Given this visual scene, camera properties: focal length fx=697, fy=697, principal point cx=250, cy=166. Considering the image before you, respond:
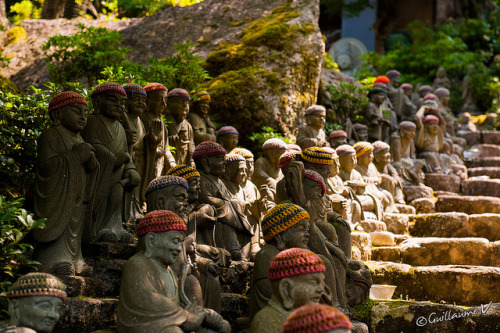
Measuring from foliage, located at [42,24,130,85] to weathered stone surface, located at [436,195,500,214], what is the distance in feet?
24.5

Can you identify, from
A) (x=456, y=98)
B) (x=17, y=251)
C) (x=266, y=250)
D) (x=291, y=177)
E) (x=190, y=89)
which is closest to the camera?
(x=17, y=251)

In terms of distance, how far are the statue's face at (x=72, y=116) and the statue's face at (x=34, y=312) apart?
2591 mm

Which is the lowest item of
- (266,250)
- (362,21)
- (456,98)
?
(456,98)

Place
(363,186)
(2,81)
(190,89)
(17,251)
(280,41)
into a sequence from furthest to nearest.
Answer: (280,41), (363,186), (190,89), (2,81), (17,251)

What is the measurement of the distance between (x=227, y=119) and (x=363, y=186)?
2.95 meters

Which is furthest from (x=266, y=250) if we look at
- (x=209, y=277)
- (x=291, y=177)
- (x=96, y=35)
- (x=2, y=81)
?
(x=96, y=35)

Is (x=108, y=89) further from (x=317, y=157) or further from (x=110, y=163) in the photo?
(x=317, y=157)

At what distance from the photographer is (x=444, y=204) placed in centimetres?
1509

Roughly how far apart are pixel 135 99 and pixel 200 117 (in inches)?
124

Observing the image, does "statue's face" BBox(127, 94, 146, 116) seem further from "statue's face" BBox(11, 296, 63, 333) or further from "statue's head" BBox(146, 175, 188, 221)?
"statue's face" BBox(11, 296, 63, 333)

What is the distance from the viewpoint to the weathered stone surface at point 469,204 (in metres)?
14.5

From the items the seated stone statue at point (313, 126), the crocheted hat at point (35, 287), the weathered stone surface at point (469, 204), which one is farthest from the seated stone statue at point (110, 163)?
the weathered stone surface at point (469, 204)

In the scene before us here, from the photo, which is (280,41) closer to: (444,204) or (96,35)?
(96,35)

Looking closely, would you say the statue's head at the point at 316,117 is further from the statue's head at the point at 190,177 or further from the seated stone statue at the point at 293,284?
the seated stone statue at the point at 293,284
